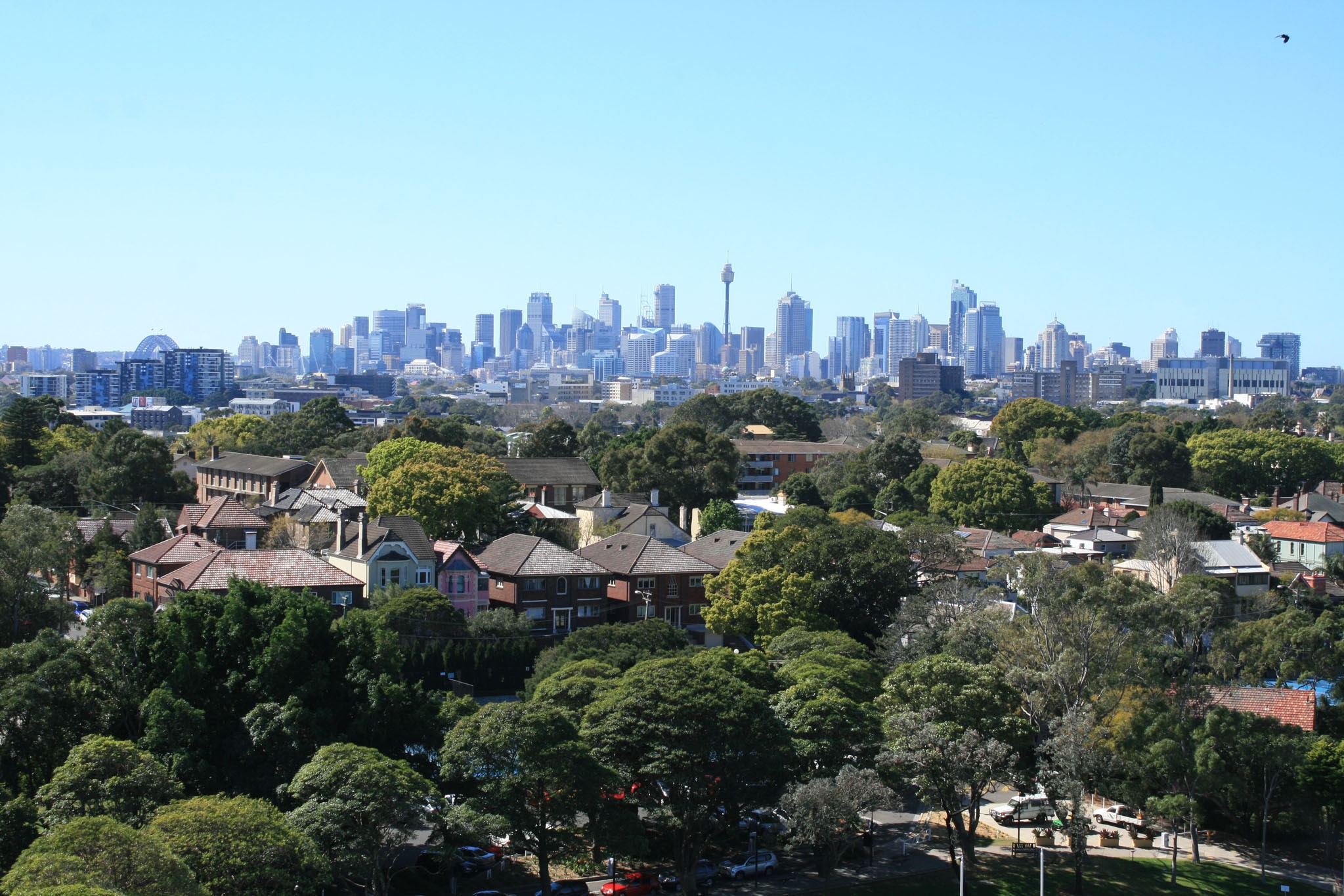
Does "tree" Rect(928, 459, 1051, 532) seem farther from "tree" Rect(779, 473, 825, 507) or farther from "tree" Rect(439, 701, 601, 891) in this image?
"tree" Rect(439, 701, 601, 891)

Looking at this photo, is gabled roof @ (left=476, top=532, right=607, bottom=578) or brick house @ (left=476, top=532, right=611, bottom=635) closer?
brick house @ (left=476, top=532, right=611, bottom=635)

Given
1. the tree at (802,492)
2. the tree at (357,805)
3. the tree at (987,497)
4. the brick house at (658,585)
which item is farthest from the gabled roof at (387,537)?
the tree at (987,497)

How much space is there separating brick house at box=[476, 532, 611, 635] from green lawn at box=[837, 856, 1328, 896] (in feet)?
51.4

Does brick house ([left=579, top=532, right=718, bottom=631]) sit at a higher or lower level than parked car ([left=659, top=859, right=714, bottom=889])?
higher

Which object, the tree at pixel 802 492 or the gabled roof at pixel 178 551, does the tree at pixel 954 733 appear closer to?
the gabled roof at pixel 178 551

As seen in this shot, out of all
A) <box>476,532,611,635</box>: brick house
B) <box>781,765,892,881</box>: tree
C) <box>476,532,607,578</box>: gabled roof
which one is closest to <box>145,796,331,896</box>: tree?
<box>781,765,892,881</box>: tree

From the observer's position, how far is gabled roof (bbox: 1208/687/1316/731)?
2734 cm

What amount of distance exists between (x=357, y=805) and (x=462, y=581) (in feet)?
63.5

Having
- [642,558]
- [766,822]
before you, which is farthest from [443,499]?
[766,822]

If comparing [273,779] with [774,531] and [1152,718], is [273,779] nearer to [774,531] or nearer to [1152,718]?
[1152,718]

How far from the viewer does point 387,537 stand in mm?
37188

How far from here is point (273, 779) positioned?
20.9 m

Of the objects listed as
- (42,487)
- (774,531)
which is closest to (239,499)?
(42,487)

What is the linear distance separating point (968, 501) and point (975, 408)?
12172 cm
